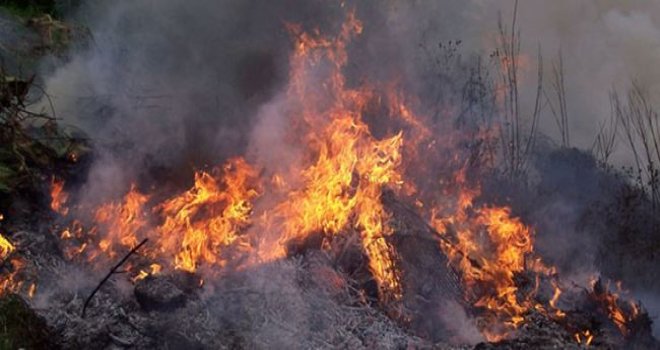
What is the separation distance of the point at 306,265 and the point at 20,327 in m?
2.53

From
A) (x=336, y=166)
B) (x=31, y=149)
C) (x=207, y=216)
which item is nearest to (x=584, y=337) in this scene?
(x=336, y=166)

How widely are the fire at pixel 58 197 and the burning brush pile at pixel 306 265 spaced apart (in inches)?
0.5

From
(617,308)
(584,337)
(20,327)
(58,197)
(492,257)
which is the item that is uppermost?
(58,197)

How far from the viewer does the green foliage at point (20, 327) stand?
177 inches

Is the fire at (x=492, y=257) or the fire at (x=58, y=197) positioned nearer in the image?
the fire at (x=492, y=257)

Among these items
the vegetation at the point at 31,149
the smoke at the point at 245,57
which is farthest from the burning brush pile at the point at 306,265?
the smoke at the point at 245,57

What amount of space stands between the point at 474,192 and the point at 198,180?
362cm

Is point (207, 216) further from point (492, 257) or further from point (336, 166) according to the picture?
point (492, 257)

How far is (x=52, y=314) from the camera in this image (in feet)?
16.6

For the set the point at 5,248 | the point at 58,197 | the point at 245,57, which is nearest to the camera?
the point at 5,248

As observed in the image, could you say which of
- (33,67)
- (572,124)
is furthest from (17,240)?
(572,124)

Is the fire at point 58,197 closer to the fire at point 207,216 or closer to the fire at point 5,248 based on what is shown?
the fire at point 5,248

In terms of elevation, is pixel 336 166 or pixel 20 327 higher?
pixel 336 166

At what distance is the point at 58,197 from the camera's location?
20.8 ft
